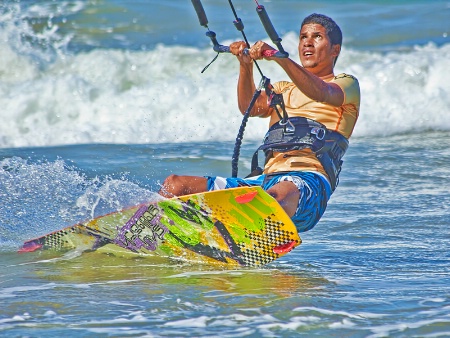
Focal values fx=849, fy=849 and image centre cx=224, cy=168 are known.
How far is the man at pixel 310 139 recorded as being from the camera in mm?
5359

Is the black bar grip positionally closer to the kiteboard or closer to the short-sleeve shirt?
the short-sleeve shirt

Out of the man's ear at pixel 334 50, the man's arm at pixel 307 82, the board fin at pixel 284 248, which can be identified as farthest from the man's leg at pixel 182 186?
the man's ear at pixel 334 50

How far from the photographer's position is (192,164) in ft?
30.7

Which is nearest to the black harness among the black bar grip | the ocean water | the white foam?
the ocean water

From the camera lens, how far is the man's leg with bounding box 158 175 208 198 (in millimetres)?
5488

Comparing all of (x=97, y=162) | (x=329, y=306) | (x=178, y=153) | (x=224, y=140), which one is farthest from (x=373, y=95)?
(x=329, y=306)

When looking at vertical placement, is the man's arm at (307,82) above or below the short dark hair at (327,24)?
below

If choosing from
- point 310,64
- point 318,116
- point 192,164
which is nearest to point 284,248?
point 318,116

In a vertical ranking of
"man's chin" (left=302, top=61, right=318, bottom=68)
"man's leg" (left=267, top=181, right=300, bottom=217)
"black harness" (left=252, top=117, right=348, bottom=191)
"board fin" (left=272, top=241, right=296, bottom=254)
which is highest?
"man's chin" (left=302, top=61, right=318, bottom=68)

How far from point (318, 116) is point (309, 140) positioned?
20 cm

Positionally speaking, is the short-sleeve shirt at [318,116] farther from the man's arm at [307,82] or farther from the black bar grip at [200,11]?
the black bar grip at [200,11]

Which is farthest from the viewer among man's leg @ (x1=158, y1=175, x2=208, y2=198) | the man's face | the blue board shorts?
the man's face

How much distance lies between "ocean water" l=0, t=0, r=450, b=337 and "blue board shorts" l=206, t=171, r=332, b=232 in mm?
344

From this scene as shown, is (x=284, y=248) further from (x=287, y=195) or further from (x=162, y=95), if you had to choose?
(x=162, y=95)
